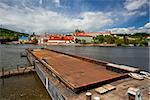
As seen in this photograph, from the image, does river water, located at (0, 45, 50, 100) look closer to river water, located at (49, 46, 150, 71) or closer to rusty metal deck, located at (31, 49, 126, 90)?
rusty metal deck, located at (31, 49, 126, 90)

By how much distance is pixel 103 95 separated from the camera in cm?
606

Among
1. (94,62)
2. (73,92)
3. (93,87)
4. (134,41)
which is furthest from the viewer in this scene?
(134,41)

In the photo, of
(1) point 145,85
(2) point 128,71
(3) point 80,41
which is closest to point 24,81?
(2) point 128,71

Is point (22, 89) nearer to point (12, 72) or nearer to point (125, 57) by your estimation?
point (12, 72)

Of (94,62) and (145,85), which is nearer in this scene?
(145,85)

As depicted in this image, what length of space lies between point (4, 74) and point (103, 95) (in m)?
12.1

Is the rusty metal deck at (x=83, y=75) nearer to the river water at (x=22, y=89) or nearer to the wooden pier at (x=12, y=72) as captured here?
the river water at (x=22, y=89)

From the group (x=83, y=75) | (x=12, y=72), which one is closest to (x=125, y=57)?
(x=12, y=72)

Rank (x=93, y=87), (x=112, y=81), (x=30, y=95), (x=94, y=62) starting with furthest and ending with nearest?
(x=94, y=62)
(x=30, y=95)
(x=112, y=81)
(x=93, y=87)

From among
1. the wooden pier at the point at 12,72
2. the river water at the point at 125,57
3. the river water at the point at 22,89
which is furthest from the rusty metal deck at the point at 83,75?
the river water at the point at 125,57

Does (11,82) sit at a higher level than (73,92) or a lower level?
lower

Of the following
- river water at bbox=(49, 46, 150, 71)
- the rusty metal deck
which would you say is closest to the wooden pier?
the rusty metal deck

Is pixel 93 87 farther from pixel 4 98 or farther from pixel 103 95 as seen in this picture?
pixel 4 98

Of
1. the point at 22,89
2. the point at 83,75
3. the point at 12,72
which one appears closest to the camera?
the point at 83,75
